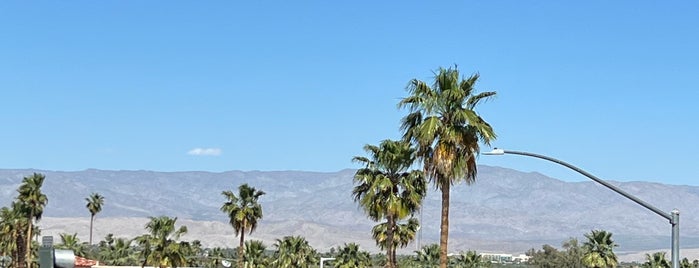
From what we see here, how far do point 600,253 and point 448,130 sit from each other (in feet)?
236

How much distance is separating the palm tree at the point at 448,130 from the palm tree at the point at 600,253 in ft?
227

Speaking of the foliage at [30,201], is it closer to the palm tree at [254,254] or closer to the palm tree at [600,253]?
the palm tree at [254,254]

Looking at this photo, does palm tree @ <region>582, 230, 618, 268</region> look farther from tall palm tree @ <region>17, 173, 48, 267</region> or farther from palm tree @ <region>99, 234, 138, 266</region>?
palm tree @ <region>99, 234, 138, 266</region>

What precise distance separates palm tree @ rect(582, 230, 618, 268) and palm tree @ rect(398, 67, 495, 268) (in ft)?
227

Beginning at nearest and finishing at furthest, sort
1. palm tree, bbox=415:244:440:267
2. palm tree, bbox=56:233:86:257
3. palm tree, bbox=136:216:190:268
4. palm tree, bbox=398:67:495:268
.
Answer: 1. palm tree, bbox=398:67:495:268
2. palm tree, bbox=136:216:190:268
3. palm tree, bbox=415:244:440:267
4. palm tree, bbox=56:233:86:257

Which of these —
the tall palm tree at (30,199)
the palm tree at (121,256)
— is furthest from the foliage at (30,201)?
the palm tree at (121,256)

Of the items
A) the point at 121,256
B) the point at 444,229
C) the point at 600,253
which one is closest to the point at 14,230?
the point at 121,256

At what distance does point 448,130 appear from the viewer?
3884cm

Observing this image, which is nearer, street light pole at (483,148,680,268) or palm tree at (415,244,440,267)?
street light pole at (483,148,680,268)

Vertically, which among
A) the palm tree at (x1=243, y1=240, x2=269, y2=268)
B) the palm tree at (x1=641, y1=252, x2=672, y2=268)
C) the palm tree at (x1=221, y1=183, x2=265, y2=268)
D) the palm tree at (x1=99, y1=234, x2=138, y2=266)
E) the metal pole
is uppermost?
the palm tree at (x1=221, y1=183, x2=265, y2=268)

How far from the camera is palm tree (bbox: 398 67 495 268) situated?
127 feet

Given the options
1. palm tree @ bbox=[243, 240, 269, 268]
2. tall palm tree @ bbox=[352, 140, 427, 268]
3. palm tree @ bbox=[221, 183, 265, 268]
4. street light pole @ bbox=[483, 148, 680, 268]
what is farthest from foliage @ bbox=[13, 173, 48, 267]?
street light pole @ bbox=[483, 148, 680, 268]

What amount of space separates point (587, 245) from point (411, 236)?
35345 mm

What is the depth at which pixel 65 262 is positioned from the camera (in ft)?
34.8
